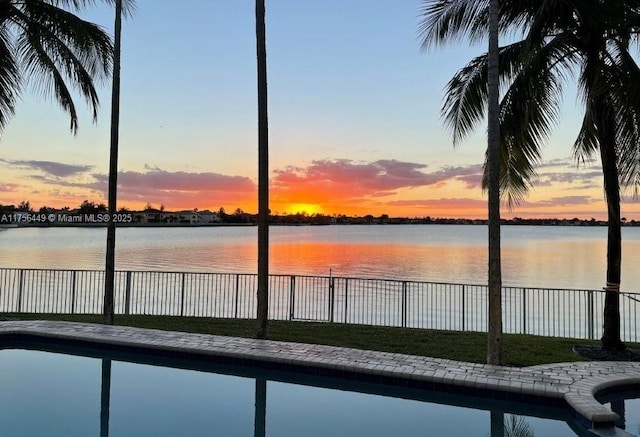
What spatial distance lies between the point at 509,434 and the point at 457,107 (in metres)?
5.85

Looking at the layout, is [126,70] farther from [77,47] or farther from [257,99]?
[257,99]

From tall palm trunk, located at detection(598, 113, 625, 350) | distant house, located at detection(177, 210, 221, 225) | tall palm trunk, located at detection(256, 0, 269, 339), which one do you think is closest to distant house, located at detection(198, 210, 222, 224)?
→ distant house, located at detection(177, 210, 221, 225)

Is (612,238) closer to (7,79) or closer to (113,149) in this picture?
(113,149)

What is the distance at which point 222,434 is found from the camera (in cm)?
593

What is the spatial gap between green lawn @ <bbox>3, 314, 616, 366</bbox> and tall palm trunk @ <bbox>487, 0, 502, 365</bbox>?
2.10 ft

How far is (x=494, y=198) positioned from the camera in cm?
731

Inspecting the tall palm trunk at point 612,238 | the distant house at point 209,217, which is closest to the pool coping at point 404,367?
the tall palm trunk at point 612,238

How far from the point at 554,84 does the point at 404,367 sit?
554 cm

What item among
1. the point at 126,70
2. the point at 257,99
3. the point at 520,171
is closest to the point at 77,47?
the point at 126,70

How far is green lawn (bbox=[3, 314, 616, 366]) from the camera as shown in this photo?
846 centimetres

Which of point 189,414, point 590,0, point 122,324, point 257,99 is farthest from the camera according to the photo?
point 122,324

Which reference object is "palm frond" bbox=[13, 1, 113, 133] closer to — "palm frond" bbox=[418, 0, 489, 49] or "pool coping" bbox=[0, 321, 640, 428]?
"pool coping" bbox=[0, 321, 640, 428]

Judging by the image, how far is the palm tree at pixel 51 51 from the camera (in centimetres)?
1079

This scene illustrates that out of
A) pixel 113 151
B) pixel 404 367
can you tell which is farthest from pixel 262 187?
pixel 404 367
